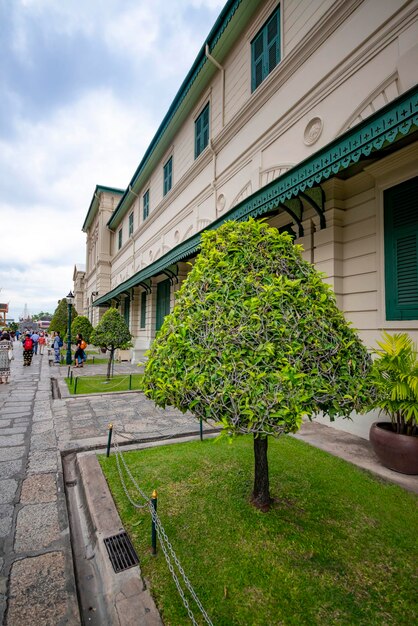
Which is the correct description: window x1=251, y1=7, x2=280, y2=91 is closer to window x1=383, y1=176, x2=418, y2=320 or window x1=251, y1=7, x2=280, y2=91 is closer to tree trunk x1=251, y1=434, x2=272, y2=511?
window x1=383, y1=176, x2=418, y2=320

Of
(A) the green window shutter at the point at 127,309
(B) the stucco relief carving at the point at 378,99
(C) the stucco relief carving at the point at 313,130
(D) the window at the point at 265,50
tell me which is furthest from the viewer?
(A) the green window shutter at the point at 127,309

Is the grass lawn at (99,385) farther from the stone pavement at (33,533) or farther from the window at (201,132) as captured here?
the window at (201,132)

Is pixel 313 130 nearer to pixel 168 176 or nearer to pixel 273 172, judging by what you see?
pixel 273 172

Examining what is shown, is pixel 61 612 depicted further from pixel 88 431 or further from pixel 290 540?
pixel 88 431

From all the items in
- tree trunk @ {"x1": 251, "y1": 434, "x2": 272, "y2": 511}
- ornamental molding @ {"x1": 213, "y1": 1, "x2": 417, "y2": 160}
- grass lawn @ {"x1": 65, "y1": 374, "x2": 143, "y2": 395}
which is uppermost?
ornamental molding @ {"x1": 213, "y1": 1, "x2": 417, "y2": 160}

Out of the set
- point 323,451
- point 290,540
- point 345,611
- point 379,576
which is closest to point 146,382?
point 290,540

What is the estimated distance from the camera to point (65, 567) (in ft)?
8.89

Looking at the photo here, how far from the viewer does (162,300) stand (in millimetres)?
16266

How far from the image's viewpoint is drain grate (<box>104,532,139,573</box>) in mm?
2555

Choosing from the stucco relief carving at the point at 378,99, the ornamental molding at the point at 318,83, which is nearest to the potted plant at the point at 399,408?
the stucco relief carving at the point at 378,99

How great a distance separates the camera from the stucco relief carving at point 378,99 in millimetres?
5129

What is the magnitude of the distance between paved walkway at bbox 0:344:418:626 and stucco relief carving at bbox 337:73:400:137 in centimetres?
572

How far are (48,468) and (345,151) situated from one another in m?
5.89

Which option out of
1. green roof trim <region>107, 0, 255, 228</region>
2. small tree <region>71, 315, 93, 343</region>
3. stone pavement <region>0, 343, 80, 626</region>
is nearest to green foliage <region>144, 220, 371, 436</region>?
stone pavement <region>0, 343, 80, 626</region>
